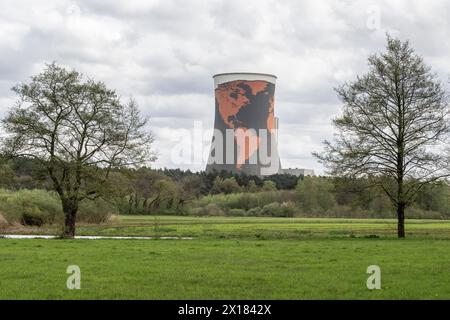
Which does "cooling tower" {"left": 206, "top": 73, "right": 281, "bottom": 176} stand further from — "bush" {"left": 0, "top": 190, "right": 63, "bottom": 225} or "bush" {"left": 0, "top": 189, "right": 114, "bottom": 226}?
"bush" {"left": 0, "top": 190, "right": 63, "bottom": 225}

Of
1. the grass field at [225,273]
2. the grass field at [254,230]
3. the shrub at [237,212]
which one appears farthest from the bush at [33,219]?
the shrub at [237,212]

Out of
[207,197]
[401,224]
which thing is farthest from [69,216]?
[207,197]

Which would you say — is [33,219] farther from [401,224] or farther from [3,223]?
[401,224]

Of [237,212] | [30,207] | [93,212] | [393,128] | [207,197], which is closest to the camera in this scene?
[393,128]

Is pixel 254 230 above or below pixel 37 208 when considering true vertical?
below

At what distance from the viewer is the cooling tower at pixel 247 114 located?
6022 centimetres

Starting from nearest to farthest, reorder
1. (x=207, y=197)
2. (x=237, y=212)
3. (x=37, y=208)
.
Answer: (x=37, y=208)
(x=237, y=212)
(x=207, y=197)

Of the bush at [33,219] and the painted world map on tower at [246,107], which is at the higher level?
the painted world map on tower at [246,107]

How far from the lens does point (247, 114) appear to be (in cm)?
6078

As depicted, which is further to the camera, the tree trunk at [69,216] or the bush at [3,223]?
the bush at [3,223]

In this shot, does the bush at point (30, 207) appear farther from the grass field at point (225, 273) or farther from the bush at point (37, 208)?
the grass field at point (225, 273)

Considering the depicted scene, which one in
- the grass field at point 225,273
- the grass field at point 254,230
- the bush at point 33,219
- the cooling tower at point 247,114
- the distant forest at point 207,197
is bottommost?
the grass field at point 225,273
